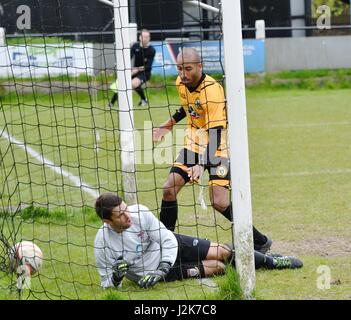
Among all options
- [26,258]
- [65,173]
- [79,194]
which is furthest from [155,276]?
[65,173]

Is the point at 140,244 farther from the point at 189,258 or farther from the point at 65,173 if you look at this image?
the point at 65,173

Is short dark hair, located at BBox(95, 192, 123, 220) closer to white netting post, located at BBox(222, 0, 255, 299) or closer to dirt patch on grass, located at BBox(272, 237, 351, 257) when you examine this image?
white netting post, located at BBox(222, 0, 255, 299)

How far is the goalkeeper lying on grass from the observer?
8.16 metres

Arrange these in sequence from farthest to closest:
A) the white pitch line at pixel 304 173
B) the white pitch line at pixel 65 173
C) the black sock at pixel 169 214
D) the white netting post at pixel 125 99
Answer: the white pitch line at pixel 304 173 → the white pitch line at pixel 65 173 → the white netting post at pixel 125 99 → the black sock at pixel 169 214

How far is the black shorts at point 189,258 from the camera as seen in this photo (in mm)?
8539

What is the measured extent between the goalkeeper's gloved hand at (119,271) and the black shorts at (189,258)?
0.53 m

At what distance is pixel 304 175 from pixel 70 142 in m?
6.12

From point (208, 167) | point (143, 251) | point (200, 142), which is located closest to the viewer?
point (143, 251)

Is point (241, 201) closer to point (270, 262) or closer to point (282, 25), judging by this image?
point (270, 262)

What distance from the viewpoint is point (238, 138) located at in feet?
24.4

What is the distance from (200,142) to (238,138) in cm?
227

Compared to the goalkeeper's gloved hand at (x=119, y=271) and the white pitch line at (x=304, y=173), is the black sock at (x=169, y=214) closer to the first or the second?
the goalkeeper's gloved hand at (x=119, y=271)

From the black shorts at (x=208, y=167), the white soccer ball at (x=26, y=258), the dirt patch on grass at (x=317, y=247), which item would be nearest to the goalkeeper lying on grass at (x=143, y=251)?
Result: the white soccer ball at (x=26, y=258)

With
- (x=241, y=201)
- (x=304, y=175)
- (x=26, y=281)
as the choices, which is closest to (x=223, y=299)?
(x=241, y=201)
